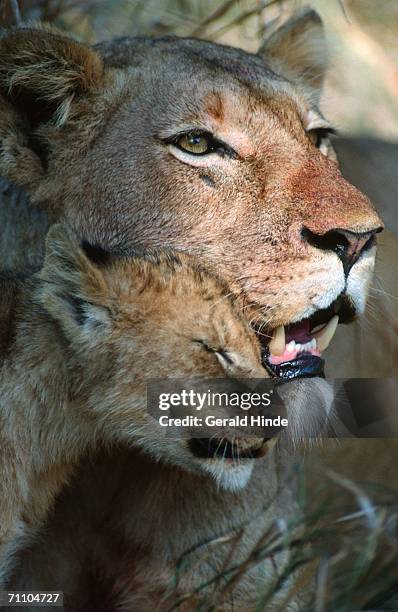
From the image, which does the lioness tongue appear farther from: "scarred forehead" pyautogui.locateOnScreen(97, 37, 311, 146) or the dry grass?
"scarred forehead" pyautogui.locateOnScreen(97, 37, 311, 146)

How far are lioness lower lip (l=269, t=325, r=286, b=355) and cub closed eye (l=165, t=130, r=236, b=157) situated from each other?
330mm

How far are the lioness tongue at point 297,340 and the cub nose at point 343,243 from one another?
3.9 inches

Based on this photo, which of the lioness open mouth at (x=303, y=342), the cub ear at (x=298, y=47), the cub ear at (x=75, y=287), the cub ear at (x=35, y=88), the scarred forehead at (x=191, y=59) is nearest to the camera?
the cub ear at (x=75, y=287)

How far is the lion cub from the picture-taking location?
1.40 meters

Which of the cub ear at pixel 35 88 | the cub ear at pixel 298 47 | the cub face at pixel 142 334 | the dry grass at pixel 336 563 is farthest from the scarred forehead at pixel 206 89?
the dry grass at pixel 336 563

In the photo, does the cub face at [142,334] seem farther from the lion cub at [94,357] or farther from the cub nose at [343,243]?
the cub nose at [343,243]

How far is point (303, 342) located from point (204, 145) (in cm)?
38

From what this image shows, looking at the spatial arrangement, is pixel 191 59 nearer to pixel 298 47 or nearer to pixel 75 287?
pixel 298 47

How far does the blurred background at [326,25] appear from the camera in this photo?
7.39 ft

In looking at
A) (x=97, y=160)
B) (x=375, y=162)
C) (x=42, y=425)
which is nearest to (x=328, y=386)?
(x=42, y=425)

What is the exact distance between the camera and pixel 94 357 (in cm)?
144

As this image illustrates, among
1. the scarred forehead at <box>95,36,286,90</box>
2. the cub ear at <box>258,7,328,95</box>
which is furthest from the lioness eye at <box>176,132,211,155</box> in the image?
the cub ear at <box>258,7,328,95</box>

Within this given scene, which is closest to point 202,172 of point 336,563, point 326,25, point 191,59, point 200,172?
point 200,172

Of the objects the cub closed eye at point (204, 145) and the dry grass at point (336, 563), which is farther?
the cub closed eye at point (204, 145)
